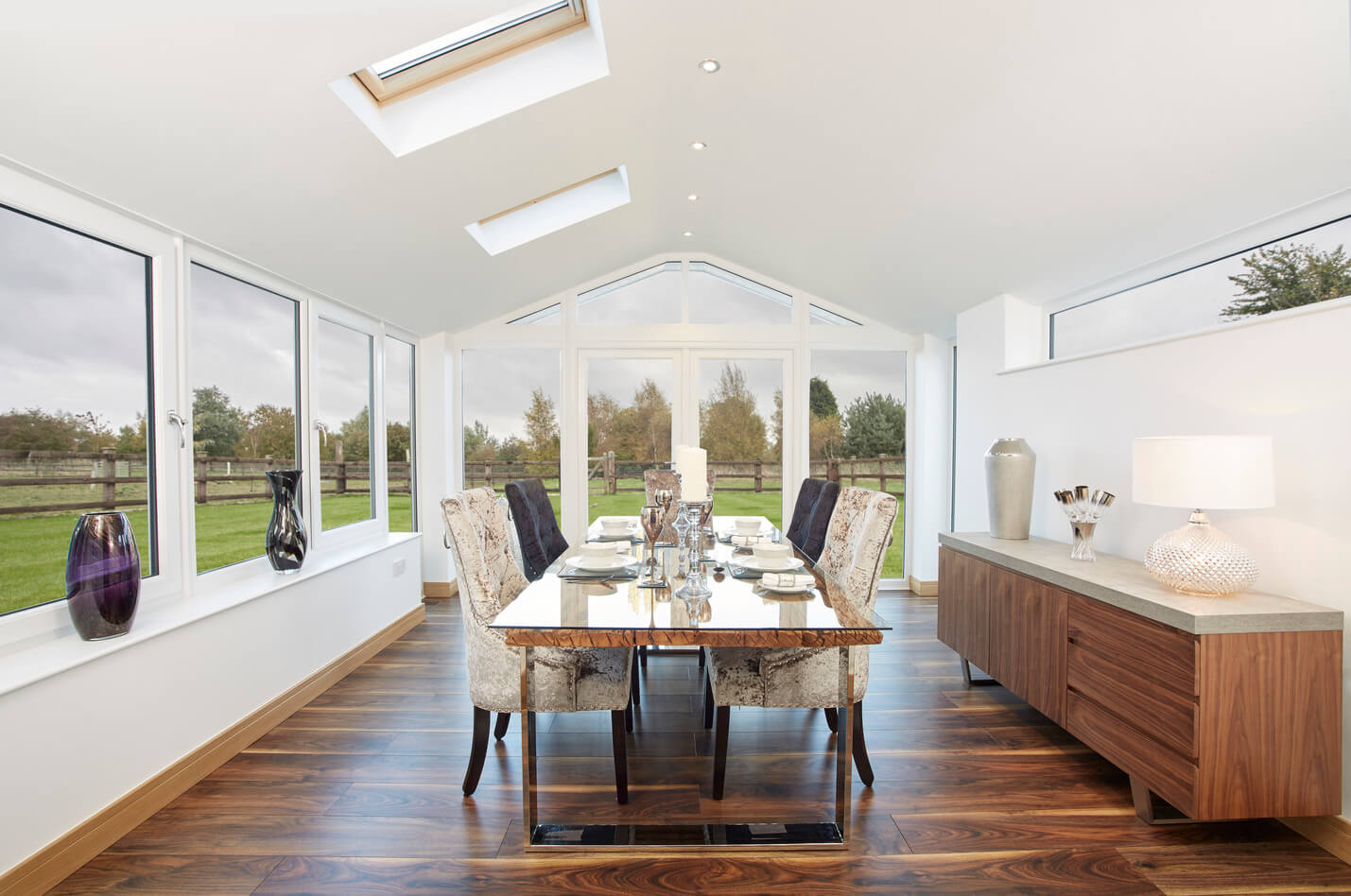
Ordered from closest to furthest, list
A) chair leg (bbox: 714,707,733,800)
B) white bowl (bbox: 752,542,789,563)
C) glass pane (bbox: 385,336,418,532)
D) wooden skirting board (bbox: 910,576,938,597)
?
chair leg (bbox: 714,707,733,800) → white bowl (bbox: 752,542,789,563) → glass pane (bbox: 385,336,418,532) → wooden skirting board (bbox: 910,576,938,597)

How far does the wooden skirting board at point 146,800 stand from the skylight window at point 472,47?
2589 millimetres

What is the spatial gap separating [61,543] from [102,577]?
0.70 feet

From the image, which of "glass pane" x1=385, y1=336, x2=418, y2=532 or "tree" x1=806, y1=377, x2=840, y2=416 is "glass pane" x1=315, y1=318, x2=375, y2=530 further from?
"tree" x1=806, y1=377, x2=840, y2=416

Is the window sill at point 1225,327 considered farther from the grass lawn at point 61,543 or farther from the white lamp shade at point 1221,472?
the grass lawn at point 61,543

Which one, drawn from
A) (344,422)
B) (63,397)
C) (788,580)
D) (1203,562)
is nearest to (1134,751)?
(1203,562)

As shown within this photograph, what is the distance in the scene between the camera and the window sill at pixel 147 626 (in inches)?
72.9

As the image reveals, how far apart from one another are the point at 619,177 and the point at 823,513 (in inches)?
95.9

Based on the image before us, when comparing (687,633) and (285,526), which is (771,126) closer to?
(687,633)

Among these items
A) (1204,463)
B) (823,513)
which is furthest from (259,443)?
(1204,463)

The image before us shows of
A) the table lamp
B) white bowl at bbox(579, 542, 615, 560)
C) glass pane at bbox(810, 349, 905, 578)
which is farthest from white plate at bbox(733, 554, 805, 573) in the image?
glass pane at bbox(810, 349, 905, 578)

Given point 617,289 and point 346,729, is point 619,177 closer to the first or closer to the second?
point 617,289

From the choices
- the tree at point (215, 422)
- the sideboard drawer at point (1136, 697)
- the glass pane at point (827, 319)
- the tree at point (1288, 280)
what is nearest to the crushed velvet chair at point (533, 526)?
the tree at point (215, 422)

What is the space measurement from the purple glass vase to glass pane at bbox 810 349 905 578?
4.40 metres

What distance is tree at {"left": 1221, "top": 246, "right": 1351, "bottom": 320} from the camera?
2.25 metres
